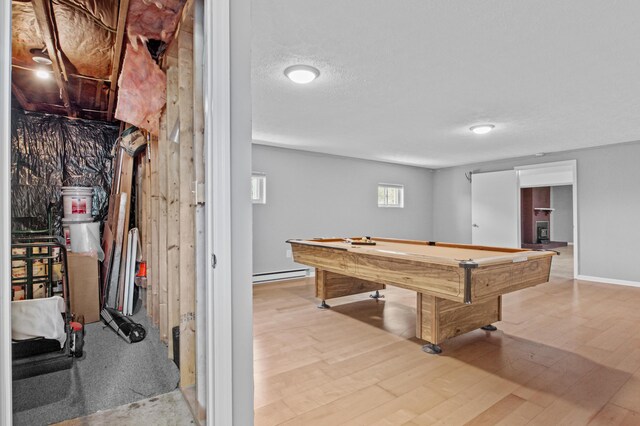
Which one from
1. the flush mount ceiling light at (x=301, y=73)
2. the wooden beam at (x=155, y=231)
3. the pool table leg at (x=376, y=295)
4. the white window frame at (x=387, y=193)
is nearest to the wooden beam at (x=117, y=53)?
the wooden beam at (x=155, y=231)

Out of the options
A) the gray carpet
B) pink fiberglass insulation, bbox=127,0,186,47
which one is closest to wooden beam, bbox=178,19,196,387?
pink fiberglass insulation, bbox=127,0,186,47

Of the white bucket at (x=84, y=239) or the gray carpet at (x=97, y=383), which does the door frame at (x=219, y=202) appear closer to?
the gray carpet at (x=97, y=383)

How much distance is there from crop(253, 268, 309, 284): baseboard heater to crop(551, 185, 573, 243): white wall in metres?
10.0

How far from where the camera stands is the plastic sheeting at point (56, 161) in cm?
346

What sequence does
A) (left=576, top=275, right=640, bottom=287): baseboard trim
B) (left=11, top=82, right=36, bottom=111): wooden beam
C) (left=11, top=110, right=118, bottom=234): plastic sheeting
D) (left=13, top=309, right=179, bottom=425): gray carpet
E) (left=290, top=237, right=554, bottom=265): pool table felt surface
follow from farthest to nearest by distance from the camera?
(left=576, top=275, right=640, bottom=287): baseboard trim < (left=11, top=110, right=118, bottom=234): plastic sheeting < (left=11, top=82, right=36, bottom=111): wooden beam < (left=290, top=237, right=554, bottom=265): pool table felt surface < (left=13, top=309, right=179, bottom=425): gray carpet

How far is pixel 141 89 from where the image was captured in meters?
2.49

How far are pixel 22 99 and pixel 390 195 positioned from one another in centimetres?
612

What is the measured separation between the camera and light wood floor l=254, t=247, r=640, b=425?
1770mm

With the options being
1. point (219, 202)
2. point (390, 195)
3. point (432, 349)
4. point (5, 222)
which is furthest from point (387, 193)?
point (5, 222)

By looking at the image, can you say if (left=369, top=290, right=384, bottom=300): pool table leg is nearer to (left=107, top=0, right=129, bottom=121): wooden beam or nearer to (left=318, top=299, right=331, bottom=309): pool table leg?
(left=318, top=299, right=331, bottom=309): pool table leg

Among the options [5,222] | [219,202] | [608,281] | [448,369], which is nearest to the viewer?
→ [5,222]

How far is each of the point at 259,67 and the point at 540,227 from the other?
10.3m

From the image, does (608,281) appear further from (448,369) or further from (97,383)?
(97,383)

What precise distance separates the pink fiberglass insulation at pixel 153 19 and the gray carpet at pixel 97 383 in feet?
7.36
